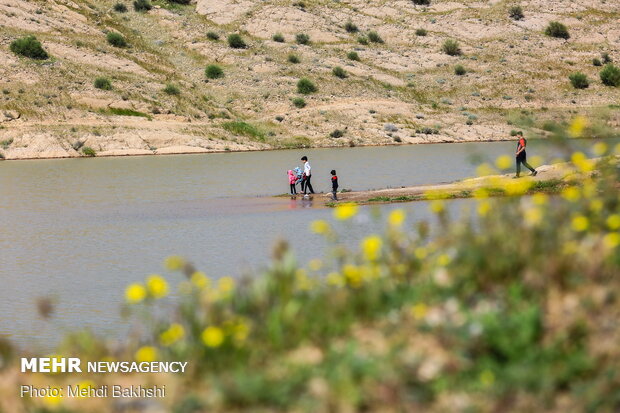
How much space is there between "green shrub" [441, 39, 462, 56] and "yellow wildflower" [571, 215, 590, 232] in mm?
89322

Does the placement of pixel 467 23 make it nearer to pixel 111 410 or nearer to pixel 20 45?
pixel 20 45

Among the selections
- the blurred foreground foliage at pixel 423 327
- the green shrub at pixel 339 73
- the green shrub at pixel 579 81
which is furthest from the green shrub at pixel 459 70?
the blurred foreground foliage at pixel 423 327

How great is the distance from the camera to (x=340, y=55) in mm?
93000

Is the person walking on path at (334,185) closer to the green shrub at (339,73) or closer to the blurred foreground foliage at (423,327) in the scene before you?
the blurred foreground foliage at (423,327)

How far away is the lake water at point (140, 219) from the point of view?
1719cm

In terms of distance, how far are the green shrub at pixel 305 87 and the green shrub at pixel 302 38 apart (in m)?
11.9

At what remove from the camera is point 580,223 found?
7.75m

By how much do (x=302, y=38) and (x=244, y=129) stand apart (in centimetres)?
2224

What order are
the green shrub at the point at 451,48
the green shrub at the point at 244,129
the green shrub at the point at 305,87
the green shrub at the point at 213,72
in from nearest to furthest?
1. the green shrub at the point at 244,129
2. the green shrub at the point at 305,87
3. the green shrub at the point at 213,72
4. the green shrub at the point at 451,48

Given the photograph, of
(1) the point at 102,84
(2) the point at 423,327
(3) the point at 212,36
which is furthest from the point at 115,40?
(2) the point at 423,327

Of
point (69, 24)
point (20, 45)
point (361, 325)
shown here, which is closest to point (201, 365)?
point (361, 325)

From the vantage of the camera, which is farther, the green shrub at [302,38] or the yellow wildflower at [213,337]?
the green shrub at [302,38]

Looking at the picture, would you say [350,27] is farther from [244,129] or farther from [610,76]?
[244,129]

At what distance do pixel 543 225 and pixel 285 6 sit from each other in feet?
315
